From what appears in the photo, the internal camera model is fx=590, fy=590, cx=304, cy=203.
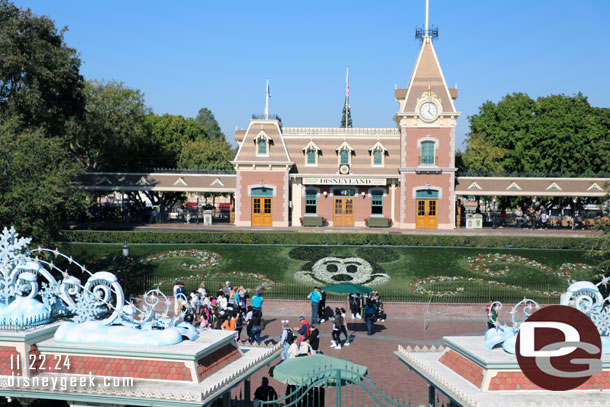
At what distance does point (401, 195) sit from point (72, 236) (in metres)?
22.9

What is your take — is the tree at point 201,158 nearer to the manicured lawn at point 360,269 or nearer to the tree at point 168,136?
the tree at point 168,136

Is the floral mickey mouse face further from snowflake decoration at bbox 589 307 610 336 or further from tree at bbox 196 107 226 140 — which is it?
tree at bbox 196 107 226 140

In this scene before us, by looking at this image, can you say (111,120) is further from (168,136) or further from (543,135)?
(543,135)

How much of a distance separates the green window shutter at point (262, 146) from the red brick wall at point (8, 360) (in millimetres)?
33509

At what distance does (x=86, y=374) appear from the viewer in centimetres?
1214

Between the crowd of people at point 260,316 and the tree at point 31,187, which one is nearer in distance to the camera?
the crowd of people at point 260,316

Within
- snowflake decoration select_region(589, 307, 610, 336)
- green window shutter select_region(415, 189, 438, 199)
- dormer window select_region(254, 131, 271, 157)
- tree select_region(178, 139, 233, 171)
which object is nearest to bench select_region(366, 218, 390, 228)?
green window shutter select_region(415, 189, 438, 199)

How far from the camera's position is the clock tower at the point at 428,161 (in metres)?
43.7

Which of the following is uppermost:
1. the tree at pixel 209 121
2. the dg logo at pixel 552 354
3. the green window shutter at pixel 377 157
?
the tree at pixel 209 121

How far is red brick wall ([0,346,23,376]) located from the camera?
480 inches

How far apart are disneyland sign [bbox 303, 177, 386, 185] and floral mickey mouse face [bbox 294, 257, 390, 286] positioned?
11.0 metres

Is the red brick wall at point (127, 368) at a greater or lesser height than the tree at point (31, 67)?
lesser

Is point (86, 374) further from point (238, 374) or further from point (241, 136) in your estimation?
point (241, 136)

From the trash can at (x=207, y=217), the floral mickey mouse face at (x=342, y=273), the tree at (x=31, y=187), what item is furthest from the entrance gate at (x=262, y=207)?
A: the tree at (x=31, y=187)
